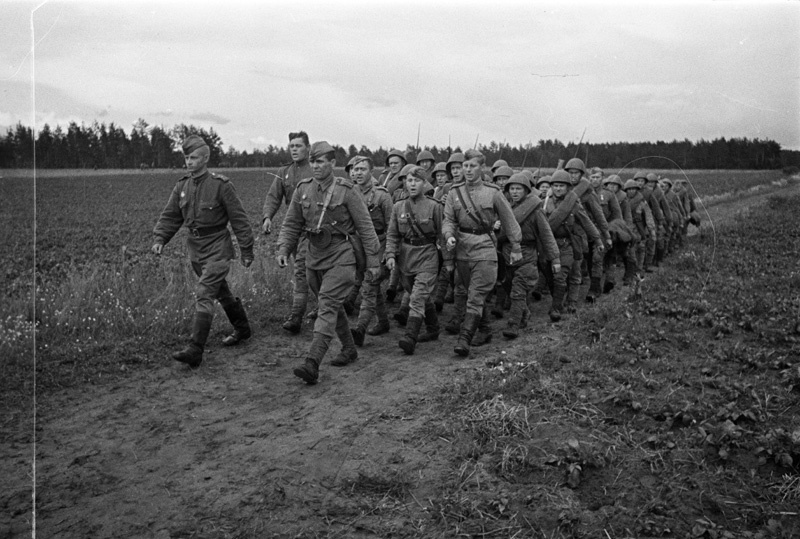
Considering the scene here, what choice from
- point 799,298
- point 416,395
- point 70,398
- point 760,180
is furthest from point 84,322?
point 760,180

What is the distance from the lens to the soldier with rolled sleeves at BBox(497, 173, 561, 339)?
922 cm

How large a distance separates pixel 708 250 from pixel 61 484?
13077 mm

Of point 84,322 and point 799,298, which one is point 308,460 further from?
point 799,298

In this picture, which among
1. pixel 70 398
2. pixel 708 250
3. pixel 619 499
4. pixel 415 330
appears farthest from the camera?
pixel 708 250

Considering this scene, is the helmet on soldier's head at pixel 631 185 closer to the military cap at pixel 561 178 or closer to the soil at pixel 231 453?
the military cap at pixel 561 178

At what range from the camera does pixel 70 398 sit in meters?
6.21

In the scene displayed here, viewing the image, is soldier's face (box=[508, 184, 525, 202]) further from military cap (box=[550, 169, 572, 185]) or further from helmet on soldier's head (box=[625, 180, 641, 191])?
helmet on soldier's head (box=[625, 180, 641, 191])

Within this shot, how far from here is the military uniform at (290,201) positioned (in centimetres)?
866

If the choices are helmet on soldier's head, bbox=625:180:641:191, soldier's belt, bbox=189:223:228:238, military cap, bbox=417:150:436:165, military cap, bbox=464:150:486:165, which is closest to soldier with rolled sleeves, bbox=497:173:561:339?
military cap, bbox=464:150:486:165

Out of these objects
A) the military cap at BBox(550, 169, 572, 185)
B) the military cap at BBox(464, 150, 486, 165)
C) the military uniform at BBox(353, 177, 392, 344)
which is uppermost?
the military cap at BBox(464, 150, 486, 165)

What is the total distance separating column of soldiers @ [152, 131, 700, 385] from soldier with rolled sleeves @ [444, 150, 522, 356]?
1 cm

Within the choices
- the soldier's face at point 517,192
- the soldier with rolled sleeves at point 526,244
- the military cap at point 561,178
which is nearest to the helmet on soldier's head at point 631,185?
the military cap at point 561,178

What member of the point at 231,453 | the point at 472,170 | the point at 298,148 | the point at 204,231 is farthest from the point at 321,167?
the point at 231,453

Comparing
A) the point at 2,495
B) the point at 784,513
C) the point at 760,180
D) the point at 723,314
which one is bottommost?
the point at 2,495
